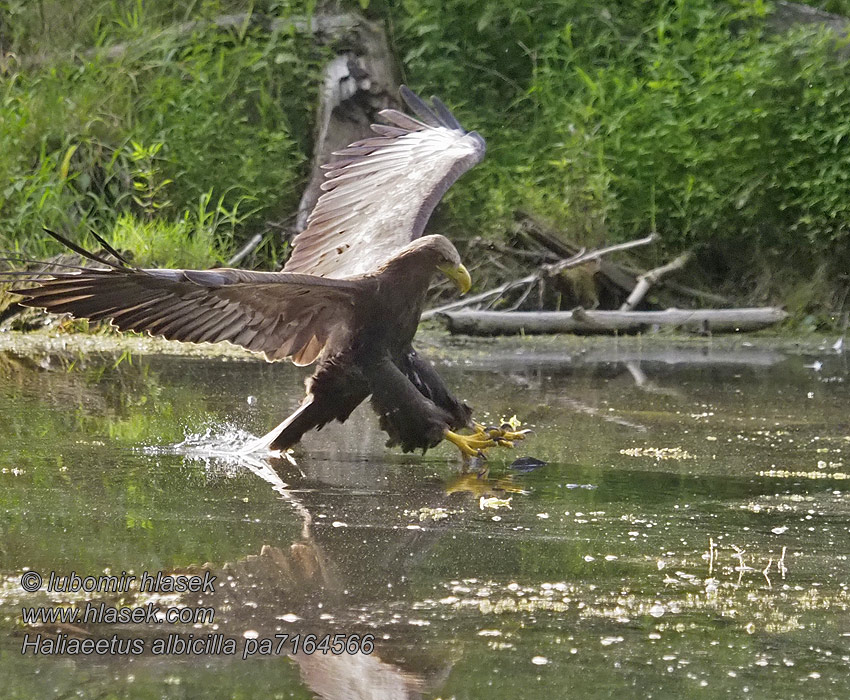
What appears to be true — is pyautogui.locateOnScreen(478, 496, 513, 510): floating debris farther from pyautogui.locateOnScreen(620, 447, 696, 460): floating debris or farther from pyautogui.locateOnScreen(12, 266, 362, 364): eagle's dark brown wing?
pyautogui.locateOnScreen(620, 447, 696, 460): floating debris

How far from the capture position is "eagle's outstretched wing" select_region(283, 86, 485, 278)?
18.5 feet

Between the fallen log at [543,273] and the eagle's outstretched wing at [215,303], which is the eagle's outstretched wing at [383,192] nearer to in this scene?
the eagle's outstretched wing at [215,303]

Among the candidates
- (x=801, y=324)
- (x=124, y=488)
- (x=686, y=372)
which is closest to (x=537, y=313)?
(x=686, y=372)

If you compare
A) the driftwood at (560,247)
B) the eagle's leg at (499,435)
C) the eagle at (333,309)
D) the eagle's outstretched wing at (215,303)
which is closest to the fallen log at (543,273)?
the driftwood at (560,247)

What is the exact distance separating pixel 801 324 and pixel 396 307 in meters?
5.23

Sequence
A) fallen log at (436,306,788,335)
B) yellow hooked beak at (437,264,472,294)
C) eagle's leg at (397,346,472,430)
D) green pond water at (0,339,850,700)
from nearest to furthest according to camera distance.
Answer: green pond water at (0,339,850,700) → yellow hooked beak at (437,264,472,294) → eagle's leg at (397,346,472,430) → fallen log at (436,306,788,335)

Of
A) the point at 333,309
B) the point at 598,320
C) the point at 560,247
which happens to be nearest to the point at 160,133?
the point at 560,247

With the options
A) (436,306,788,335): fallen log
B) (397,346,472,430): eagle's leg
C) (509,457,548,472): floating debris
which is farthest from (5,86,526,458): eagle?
(436,306,788,335): fallen log

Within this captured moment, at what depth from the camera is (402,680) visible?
8.60 feet

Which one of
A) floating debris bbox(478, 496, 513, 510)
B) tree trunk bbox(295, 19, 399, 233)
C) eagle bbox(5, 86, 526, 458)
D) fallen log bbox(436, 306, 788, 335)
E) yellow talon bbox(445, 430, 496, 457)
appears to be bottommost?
fallen log bbox(436, 306, 788, 335)

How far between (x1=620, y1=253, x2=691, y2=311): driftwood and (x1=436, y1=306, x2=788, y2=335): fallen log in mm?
192

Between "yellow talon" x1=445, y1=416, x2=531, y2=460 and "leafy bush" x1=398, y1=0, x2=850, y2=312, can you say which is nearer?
"yellow talon" x1=445, y1=416, x2=531, y2=460

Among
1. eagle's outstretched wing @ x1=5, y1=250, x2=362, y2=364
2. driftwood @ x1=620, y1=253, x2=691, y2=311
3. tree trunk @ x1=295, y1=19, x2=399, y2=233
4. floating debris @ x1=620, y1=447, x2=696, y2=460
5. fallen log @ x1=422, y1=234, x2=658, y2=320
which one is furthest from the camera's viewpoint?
tree trunk @ x1=295, y1=19, x2=399, y2=233

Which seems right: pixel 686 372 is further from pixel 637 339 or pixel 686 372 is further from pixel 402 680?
pixel 402 680
